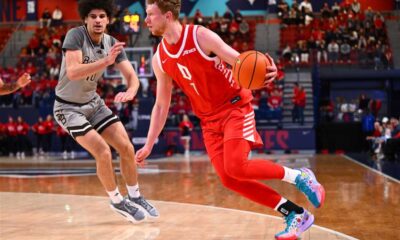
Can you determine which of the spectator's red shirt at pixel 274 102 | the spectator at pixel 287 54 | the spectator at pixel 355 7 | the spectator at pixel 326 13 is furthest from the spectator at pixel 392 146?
the spectator at pixel 326 13

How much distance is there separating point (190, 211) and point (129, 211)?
36.7 inches

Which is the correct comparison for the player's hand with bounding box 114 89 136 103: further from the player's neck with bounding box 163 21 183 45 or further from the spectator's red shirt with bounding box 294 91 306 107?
the spectator's red shirt with bounding box 294 91 306 107

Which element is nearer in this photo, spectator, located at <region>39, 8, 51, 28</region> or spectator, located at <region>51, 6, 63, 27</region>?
spectator, located at <region>39, 8, 51, 28</region>

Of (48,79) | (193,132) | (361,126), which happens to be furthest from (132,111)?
(361,126)

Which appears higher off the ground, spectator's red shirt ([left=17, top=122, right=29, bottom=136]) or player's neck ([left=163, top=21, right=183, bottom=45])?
player's neck ([left=163, top=21, right=183, bottom=45])

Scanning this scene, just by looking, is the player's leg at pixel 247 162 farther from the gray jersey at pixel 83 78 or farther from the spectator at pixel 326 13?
the spectator at pixel 326 13

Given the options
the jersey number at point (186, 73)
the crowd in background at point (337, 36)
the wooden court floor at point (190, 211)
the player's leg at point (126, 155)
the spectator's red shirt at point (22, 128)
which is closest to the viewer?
the jersey number at point (186, 73)

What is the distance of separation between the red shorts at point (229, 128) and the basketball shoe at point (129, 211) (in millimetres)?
1365

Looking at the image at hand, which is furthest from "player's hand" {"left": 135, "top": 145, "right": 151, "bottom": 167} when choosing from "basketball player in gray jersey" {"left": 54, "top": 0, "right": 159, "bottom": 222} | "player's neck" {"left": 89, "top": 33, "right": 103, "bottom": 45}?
"player's neck" {"left": 89, "top": 33, "right": 103, "bottom": 45}

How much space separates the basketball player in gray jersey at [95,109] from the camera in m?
6.05

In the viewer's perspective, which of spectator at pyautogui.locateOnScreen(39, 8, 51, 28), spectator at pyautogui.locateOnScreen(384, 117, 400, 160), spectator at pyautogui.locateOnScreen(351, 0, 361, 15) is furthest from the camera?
spectator at pyautogui.locateOnScreen(39, 8, 51, 28)

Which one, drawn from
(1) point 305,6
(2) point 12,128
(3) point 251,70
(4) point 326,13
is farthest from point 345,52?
(3) point 251,70

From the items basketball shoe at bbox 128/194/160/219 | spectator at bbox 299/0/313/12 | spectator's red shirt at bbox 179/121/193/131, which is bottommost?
spectator's red shirt at bbox 179/121/193/131

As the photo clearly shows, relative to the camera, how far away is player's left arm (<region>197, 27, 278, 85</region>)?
455cm
